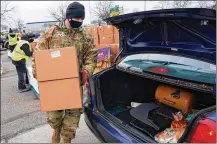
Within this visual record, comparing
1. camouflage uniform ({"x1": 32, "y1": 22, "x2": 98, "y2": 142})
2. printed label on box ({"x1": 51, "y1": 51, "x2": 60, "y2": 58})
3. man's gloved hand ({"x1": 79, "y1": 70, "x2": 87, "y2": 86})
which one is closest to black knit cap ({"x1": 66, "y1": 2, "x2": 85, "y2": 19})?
camouflage uniform ({"x1": 32, "y1": 22, "x2": 98, "y2": 142})

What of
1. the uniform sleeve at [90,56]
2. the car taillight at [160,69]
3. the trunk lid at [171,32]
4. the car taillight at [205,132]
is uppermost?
the trunk lid at [171,32]

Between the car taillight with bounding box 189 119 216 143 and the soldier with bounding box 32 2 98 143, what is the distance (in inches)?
49.3

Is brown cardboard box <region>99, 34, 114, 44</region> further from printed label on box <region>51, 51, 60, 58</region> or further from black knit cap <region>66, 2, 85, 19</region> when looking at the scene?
printed label on box <region>51, 51, 60, 58</region>

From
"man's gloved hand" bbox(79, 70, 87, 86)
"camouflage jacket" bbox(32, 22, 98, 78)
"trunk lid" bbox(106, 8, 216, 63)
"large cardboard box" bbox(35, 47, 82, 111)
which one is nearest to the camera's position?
"trunk lid" bbox(106, 8, 216, 63)

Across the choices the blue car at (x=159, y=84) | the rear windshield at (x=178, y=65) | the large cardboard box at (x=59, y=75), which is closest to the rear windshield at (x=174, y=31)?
the blue car at (x=159, y=84)

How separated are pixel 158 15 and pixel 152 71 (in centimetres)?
76

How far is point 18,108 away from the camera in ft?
15.4

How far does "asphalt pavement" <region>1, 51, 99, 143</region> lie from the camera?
3.33 m

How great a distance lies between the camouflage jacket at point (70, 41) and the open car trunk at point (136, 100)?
0.28m

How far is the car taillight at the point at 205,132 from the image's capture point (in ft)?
5.43

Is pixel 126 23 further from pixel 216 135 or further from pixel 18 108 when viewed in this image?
pixel 18 108

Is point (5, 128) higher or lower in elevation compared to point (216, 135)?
lower

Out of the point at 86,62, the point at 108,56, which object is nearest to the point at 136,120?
the point at 86,62

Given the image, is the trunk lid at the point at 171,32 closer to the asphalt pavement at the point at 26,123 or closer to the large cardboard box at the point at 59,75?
the large cardboard box at the point at 59,75
